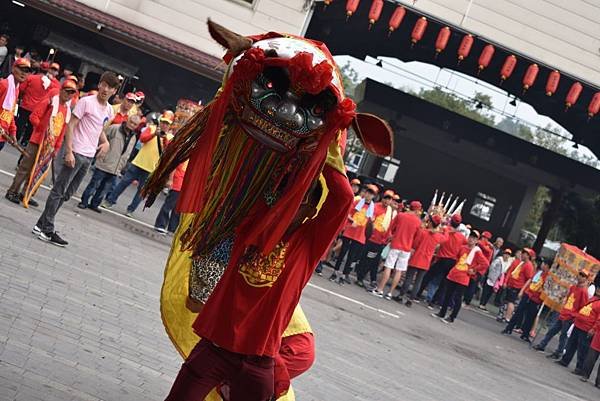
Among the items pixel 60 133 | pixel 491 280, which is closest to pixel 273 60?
pixel 60 133

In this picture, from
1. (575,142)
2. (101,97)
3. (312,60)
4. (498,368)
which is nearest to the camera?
(312,60)

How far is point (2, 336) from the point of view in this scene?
593 cm

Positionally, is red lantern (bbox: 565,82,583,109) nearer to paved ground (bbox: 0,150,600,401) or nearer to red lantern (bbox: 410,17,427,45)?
red lantern (bbox: 410,17,427,45)

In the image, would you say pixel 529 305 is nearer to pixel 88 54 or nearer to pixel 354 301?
pixel 354 301

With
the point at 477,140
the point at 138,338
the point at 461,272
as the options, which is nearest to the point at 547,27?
the point at 477,140

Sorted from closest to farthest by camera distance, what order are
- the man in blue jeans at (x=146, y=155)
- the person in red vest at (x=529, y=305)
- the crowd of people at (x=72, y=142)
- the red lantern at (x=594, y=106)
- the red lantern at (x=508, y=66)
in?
1. the crowd of people at (x=72, y=142)
2. the man in blue jeans at (x=146, y=155)
3. the person in red vest at (x=529, y=305)
4. the red lantern at (x=508, y=66)
5. the red lantern at (x=594, y=106)

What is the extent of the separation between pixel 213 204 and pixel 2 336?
2219mm

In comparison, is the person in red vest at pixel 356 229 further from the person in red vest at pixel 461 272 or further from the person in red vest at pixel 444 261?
the person in red vest at pixel 461 272

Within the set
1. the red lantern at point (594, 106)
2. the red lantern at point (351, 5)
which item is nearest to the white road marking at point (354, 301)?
the red lantern at point (351, 5)

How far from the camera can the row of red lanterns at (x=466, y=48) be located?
22.2m

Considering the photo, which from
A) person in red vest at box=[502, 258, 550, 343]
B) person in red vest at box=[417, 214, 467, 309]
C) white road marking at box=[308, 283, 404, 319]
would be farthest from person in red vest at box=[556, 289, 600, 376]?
white road marking at box=[308, 283, 404, 319]

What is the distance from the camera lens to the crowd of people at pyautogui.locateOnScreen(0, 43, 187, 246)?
32.2 feet

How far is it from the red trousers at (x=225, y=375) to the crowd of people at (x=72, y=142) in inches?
149

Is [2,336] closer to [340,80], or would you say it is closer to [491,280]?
[340,80]
